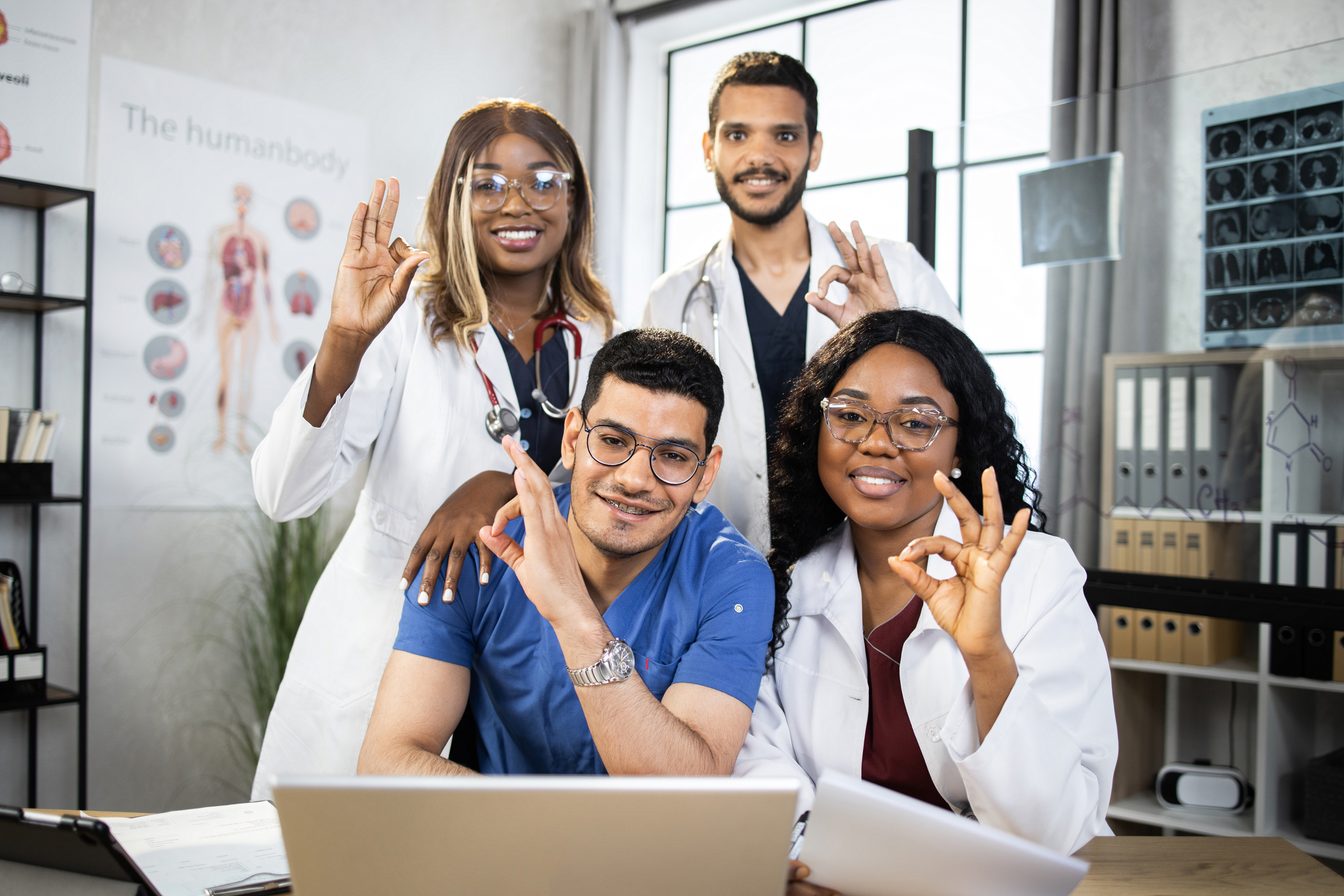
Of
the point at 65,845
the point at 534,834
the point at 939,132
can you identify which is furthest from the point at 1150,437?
the point at 65,845

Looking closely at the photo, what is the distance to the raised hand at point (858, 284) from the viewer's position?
6.75 feet

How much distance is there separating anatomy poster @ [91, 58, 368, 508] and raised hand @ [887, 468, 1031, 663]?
2859mm

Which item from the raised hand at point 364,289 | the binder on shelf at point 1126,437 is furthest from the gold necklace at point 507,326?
the binder on shelf at point 1126,437

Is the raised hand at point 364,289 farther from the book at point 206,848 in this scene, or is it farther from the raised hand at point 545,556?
the book at point 206,848

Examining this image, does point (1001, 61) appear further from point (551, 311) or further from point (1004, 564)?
point (1004, 564)

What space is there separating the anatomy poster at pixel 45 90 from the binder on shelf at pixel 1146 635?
3.64m

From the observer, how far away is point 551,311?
2.05 meters

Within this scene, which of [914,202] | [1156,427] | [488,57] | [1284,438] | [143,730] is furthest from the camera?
[488,57]

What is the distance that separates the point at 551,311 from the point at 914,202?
4.86 feet

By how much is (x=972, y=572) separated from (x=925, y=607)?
0.30 meters

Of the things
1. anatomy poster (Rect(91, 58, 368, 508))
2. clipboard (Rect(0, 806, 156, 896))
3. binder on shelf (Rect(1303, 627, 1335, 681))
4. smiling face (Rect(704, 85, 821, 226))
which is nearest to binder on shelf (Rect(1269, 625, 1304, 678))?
binder on shelf (Rect(1303, 627, 1335, 681))

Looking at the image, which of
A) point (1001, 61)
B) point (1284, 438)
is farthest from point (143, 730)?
point (1001, 61)

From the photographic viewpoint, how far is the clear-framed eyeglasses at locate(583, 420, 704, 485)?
1.51 metres

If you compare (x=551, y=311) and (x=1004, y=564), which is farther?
(x=551, y=311)
